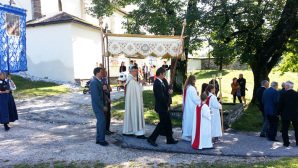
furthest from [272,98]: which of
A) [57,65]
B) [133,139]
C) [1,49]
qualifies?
[57,65]

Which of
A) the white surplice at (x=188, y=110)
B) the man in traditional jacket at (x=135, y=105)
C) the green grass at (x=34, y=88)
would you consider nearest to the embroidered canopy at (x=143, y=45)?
the man in traditional jacket at (x=135, y=105)

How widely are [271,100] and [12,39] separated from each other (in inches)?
390

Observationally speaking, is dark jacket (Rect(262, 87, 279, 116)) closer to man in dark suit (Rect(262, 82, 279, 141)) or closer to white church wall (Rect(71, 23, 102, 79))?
man in dark suit (Rect(262, 82, 279, 141))

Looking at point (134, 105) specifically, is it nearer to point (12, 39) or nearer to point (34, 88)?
point (12, 39)

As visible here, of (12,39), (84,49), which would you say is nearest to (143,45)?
(12,39)

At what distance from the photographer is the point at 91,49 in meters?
21.3

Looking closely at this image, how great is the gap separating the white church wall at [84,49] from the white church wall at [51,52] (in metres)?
0.46

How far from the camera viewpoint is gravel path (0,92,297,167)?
228 inches

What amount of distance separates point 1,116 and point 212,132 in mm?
6652

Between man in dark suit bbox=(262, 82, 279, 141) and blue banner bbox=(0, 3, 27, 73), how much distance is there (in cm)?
877

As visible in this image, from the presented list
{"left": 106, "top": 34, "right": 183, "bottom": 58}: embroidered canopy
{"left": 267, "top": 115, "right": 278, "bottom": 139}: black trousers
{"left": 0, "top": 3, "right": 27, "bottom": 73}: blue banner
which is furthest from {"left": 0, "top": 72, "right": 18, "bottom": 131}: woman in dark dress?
{"left": 267, "top": 115, "right": 278, "bottom": 139}: black trousers

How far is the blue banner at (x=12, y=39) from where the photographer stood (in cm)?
942

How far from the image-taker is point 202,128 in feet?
21.2

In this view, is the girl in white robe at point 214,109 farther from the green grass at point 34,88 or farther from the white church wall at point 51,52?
the white church wall at point 51,52
